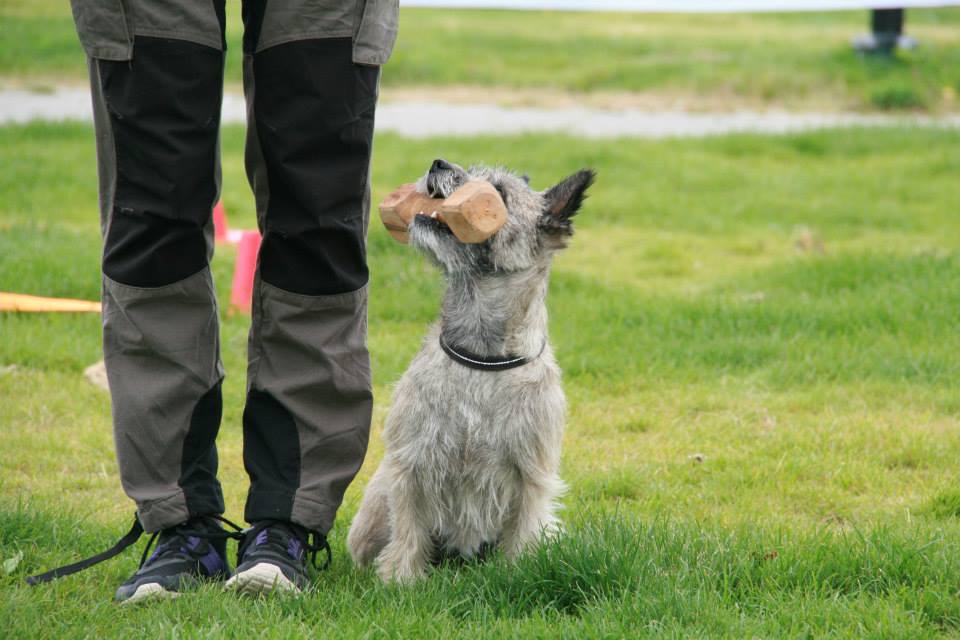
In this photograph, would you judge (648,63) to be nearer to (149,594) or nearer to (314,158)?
(314,158)

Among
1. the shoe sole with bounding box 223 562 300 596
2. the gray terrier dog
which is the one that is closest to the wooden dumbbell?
the gray terrier dog

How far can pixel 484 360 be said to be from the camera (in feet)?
11.4

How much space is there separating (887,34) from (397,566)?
44.3 feet

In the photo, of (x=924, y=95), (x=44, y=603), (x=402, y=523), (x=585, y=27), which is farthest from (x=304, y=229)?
(x=585, y=27)

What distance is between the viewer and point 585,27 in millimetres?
21891

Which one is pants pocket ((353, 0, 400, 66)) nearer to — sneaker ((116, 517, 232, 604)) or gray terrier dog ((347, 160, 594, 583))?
gray terrier dog ((347, 160, 594, 583))

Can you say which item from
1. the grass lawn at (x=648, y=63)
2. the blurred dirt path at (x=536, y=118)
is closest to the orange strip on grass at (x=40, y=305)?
the blurred dirt path at (x=536, y=118)

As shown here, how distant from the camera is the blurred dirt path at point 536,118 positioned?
12219 millimetres

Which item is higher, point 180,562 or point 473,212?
point 473,212

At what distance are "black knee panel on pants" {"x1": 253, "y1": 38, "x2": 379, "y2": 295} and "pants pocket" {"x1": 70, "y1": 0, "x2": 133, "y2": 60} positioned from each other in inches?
14.5

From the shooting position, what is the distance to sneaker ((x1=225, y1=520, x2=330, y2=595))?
3268 millimetres

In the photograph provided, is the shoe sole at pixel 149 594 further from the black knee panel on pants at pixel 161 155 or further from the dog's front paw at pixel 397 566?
the black knee panel on pants at pixel 161 155

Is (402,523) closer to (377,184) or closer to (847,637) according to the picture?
(847,637)

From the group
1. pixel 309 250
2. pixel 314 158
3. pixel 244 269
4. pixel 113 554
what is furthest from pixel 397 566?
pixel 244 269
